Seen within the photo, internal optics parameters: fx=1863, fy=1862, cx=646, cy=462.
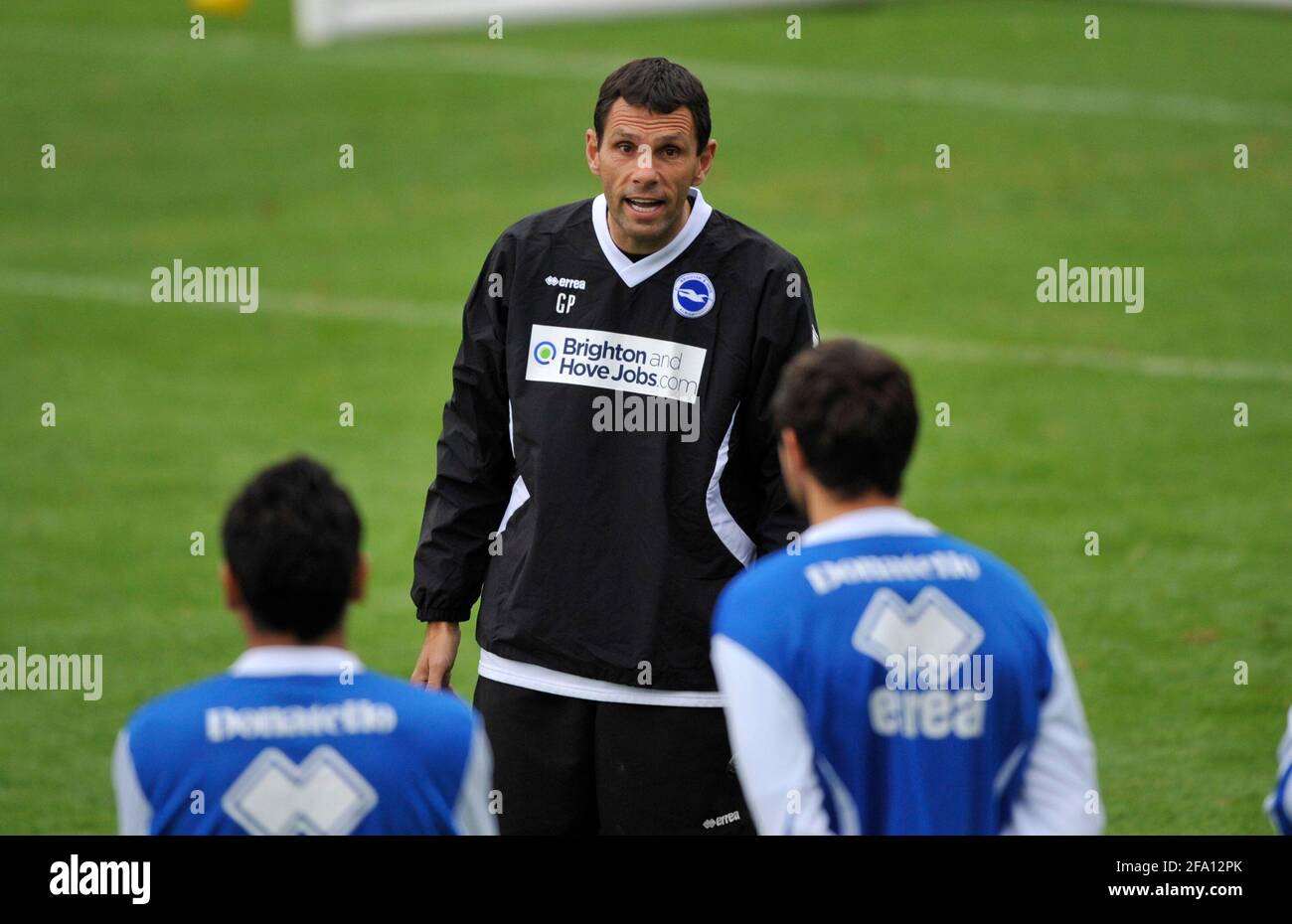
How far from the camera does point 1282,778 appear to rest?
149 inches

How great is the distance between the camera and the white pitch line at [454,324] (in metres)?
14.2

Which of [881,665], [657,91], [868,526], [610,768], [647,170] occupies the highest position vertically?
[657,91]

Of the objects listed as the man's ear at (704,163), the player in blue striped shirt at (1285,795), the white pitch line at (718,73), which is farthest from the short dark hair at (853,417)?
the white pitch line at (718,73)

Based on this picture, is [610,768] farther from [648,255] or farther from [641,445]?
[648,255]

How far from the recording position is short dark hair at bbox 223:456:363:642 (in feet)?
11.4

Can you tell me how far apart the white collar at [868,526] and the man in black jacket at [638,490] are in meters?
1.27

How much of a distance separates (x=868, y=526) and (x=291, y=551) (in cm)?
111

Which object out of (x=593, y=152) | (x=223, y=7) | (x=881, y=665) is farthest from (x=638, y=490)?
(x=223, y=7)

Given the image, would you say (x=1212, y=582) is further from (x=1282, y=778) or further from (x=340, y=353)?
(x=340, y=353)

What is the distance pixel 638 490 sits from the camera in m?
4.95

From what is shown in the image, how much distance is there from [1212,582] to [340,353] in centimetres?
796

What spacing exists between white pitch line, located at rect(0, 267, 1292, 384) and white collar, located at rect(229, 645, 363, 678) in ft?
37.7
